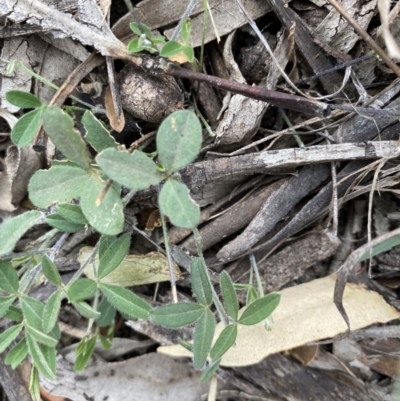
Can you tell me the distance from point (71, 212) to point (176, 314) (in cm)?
46

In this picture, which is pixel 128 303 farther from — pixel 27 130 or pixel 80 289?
pixel 27 130

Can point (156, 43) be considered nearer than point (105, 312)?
Yes

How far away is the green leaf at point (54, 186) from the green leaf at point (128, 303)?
35cm

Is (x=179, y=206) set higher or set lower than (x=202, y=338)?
higher

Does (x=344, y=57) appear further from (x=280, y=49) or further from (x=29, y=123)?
(x=29, y=123)

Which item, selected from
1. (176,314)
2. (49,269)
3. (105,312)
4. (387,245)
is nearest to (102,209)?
(49,269)

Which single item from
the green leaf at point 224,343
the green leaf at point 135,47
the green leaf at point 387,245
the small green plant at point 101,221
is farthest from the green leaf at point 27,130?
the green leaf at point 387,245

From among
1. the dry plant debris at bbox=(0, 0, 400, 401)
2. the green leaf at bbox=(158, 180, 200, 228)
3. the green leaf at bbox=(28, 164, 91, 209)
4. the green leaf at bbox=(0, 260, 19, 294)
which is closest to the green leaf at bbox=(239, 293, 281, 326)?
the dry plant debris at bbox=(0, 0, 400, 401)

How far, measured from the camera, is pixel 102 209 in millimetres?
1232

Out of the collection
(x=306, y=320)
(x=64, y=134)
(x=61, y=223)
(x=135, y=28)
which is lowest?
(x=306, y=320)

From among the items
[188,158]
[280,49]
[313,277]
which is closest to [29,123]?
[188,158]

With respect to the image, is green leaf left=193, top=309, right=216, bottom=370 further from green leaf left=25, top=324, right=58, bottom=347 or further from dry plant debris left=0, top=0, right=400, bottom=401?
green leaf left=25, top=324, right=58, bottom=347

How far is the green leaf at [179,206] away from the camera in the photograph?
1109 millimetres

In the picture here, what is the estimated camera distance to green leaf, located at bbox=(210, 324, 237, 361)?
4.48ft
